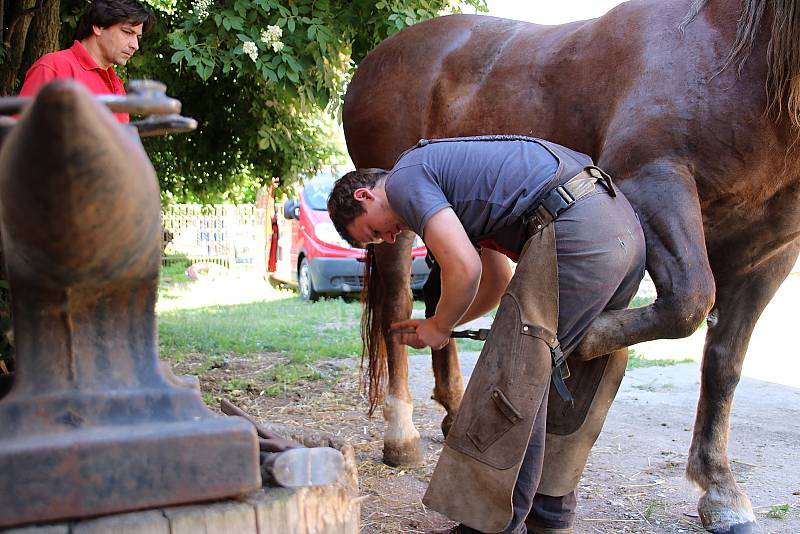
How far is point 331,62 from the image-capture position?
441 cm

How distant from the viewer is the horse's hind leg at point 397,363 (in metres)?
3.67

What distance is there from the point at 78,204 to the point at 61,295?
259 millimetres

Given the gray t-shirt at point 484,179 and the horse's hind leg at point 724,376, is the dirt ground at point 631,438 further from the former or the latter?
the gray t-shirt at point 484,179

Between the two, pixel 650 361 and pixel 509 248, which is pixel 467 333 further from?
pixel 650 361

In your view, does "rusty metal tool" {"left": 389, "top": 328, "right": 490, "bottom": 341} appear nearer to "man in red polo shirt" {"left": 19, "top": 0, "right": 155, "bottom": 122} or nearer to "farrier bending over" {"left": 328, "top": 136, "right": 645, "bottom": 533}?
"farrier bending over" {"left": 328, "top": 136, "right": 645, "bottom": 533}

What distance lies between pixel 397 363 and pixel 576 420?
4.67 feet

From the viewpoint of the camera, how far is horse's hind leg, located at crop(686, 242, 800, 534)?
2.98 m

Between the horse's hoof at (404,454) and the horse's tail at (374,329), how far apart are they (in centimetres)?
36

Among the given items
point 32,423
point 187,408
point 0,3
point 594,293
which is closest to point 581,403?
point 594,293

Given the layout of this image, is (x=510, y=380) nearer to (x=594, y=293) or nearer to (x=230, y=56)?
(x=594, y=293)

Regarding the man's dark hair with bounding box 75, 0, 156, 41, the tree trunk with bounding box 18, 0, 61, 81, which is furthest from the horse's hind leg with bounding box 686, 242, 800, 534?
the tree trunk with bounding box 18, 0, 61, 81

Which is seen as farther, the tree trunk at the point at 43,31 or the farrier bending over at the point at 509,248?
the tree trunk at the point at 43,31

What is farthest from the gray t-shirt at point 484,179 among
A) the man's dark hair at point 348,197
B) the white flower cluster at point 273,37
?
the white flower cluster at point 273,37

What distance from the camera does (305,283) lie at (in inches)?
436
